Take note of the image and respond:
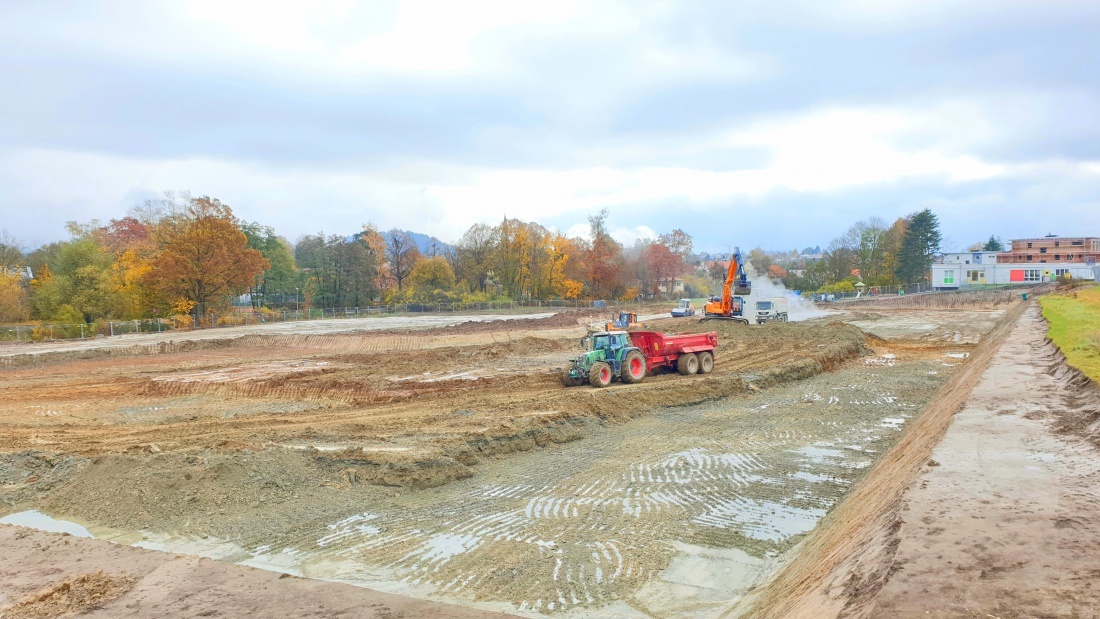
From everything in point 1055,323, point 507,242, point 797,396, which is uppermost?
point 507,242

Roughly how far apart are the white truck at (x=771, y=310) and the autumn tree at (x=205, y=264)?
34.3 m

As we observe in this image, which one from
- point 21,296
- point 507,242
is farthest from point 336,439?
point 507,242

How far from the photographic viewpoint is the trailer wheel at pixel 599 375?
61.9ft

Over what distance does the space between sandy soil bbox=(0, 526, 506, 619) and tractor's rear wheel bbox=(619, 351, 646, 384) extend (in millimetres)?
13468

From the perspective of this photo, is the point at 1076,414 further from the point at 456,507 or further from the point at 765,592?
the point at 456,507

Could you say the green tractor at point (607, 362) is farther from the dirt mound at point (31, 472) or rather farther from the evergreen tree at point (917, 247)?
the evergreen tree at point (917, 247)

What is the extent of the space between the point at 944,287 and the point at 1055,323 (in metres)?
63.4

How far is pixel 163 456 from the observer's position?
10.7 meters

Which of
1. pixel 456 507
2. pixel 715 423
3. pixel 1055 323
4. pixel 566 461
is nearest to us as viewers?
pixel 456 507

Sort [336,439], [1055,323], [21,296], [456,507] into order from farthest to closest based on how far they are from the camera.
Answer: [21,296]
[1055,323]
[336,439]
[456,507]

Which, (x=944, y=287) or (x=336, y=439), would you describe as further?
(x=944, y=287)

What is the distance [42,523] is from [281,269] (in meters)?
63.7

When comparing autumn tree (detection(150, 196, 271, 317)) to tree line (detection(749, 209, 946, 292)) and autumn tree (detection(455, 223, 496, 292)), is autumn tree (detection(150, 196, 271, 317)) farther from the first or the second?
tree line (detection(749, 209, 946, 292))

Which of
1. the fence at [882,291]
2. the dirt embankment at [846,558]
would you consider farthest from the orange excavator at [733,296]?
the fence at [882,291]
